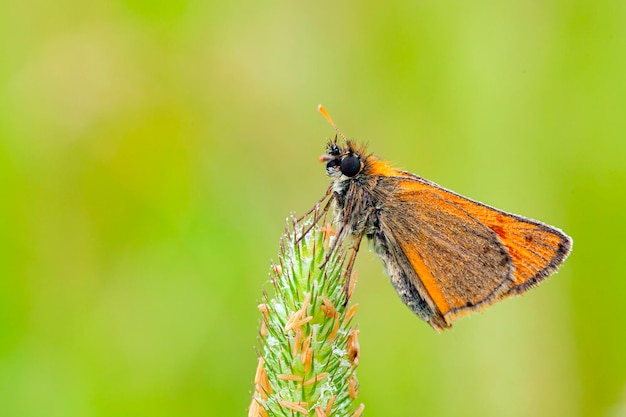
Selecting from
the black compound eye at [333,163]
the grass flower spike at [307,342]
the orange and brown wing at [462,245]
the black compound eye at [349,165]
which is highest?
the black compound eye at [333,163]

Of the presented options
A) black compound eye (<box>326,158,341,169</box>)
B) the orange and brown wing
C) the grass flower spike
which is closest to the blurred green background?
the orange and brown wing

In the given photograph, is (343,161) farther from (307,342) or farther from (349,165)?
(307,342)

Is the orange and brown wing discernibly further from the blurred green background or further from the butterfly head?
the blurred green background

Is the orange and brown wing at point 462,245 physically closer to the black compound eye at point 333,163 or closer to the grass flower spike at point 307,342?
the black compound eye at point 333,163

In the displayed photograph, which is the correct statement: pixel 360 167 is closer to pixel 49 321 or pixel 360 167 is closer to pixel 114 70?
pixel 49 321

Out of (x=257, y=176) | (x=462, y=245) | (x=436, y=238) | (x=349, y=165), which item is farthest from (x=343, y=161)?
(x=257, y=176)

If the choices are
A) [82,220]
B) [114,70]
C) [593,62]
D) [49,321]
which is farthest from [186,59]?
[593,62]

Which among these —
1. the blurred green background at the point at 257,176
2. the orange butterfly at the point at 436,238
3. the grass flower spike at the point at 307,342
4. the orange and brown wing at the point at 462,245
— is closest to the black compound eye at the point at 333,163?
the orange butterfly at the point at 436,238
